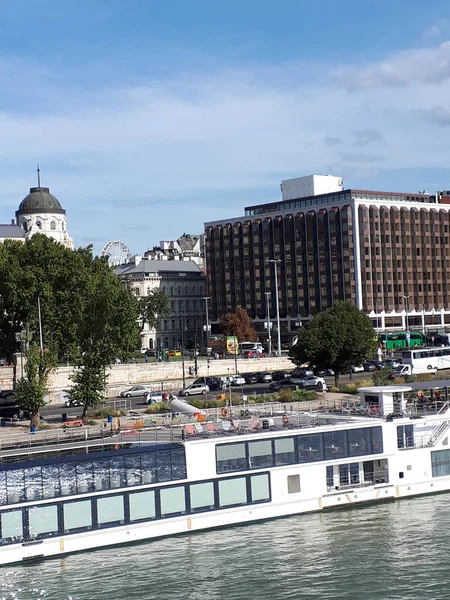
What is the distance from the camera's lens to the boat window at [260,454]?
37.8 m

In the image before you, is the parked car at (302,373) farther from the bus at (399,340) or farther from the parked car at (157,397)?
the bus at (399,340)

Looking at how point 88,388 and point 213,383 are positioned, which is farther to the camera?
point 213,383

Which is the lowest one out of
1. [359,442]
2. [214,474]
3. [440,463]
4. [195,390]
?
[440,463]

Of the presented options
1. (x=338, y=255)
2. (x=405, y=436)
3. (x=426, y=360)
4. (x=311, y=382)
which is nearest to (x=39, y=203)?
(x=338, y=255)

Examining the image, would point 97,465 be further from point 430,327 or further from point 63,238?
point 63,238

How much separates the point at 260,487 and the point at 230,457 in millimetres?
1632

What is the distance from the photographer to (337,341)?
7800 centimetres

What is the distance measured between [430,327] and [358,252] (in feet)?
55.5

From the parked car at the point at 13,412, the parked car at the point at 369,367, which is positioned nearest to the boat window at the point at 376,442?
the parked car at the point at 13,412

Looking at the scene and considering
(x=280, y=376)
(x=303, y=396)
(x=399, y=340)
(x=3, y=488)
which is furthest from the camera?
(x=399, y=340)

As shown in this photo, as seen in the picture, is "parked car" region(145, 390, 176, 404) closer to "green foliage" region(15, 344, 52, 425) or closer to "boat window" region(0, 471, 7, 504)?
"green foliage" region(15, 344, 52, 425)

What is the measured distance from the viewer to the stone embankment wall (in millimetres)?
85938

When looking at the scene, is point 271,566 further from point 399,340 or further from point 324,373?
point 399,340

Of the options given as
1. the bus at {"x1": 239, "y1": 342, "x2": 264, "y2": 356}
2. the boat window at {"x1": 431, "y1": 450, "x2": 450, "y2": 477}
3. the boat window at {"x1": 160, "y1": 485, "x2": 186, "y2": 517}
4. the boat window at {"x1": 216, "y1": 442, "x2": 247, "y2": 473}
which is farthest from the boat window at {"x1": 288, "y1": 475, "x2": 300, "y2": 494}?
the bus at {"x1": 239, "y1": 342, "x2": 264, "y2": 356}
